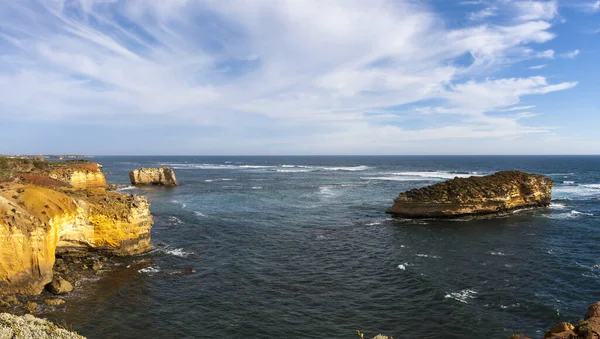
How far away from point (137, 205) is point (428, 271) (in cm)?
2374

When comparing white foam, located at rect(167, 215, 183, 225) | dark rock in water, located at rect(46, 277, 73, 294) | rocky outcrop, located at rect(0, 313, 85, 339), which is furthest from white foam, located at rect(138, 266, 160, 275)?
white foam, located at rect(167, 215, 183, 225)

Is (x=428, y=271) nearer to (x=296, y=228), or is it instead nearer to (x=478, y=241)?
(x=478, y=241)

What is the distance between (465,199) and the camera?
1874 inches

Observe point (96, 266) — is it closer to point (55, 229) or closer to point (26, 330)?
point (55, 229)

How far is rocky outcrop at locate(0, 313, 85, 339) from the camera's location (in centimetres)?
1098

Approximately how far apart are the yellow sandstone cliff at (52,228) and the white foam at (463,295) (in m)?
24.4

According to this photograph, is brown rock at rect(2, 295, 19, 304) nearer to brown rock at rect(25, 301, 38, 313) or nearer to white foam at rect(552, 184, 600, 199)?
brown rock at rect(25, 301, 38, 313)

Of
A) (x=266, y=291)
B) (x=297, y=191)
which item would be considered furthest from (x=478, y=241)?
(x=297, y=191)

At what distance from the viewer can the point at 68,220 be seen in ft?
84.7

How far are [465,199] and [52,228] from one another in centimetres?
4426

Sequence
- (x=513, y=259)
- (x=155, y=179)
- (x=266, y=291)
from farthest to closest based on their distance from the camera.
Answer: (x=155, y=179), (x=513, y=259), (x=266, y=291)

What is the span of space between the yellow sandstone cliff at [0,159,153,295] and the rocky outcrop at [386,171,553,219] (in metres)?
32.3

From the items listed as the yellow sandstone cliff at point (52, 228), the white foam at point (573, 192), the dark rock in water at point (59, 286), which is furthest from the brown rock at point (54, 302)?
the white foam at point (573, 192)

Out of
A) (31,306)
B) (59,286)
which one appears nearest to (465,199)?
(59,286)
